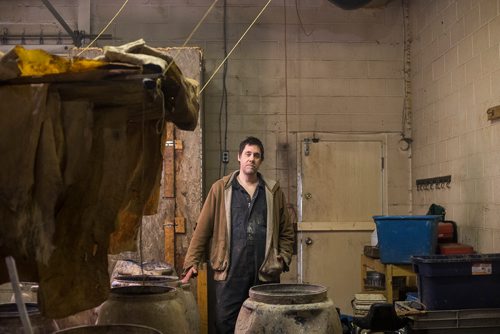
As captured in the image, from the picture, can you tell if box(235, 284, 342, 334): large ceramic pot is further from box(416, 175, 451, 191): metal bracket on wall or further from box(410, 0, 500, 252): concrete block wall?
box(416, 175, 451, 191): metal bracket on wall

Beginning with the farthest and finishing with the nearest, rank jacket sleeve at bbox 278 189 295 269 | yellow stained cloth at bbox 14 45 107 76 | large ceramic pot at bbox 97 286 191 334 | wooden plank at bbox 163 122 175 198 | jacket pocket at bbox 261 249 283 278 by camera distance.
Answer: wooden plank at bbox 163 122 175 198
jacket sleeve at bbox 278 189 295 269
jacket pocket at bbox 261 249 283 278
large ceramic pot at bbox 97 286 191 334
yellow stained cloth at bbox 14 45 107 76

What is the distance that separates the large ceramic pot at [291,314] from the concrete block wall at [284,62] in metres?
3.22

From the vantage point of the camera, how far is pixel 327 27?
5.66 m

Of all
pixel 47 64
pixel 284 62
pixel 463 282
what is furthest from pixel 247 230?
pixel 47 64

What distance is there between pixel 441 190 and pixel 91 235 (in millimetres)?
3849

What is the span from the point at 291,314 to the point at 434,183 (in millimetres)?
3128

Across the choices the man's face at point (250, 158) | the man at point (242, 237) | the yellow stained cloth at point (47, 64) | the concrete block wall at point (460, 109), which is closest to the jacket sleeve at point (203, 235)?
the man at point (242, 237)

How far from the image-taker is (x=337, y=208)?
5531mm

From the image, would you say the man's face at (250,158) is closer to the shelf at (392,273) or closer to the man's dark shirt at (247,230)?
the man's dark shirt at (247,230)

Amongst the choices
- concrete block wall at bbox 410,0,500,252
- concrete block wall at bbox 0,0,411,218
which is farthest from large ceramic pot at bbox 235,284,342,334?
concrete block wall at bbox 0,0,411,218

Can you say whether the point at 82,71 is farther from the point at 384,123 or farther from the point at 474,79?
the point at 384,123

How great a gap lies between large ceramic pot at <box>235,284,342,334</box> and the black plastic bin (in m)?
1.20

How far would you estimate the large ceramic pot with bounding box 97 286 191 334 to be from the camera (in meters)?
2.08

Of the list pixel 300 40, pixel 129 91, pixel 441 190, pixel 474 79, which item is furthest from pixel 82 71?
pixel 300 40
